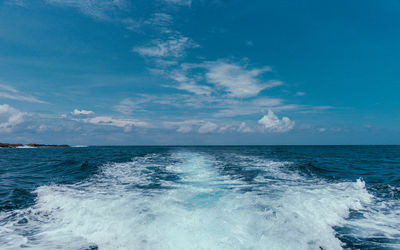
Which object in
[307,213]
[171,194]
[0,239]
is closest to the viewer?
[0,239]

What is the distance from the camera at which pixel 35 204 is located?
7023 millimetres

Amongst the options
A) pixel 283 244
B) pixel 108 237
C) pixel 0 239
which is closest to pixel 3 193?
pixel 0 239

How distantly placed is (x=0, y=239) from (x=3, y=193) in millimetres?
5419

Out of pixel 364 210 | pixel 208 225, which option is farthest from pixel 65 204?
pixel 364 210

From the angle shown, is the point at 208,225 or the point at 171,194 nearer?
the point at 208,225

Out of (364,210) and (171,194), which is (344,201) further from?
(171,194)

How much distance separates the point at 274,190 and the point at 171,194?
14.1 ft

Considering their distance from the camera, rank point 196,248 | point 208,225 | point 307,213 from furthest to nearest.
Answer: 1. point 307,213
2. point 208,225
3. point 196,248

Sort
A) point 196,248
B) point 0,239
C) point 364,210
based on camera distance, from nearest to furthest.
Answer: point 196,248
point 0,239
point 364,210

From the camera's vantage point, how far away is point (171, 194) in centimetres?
790

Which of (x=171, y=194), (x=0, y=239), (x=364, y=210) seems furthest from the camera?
(x=171, y=194)

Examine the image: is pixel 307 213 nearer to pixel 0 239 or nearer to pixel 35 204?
pixel 0 239

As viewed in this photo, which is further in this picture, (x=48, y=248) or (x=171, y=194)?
(x=171, y=194)

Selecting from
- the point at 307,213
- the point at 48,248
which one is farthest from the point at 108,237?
the point at 307,213
